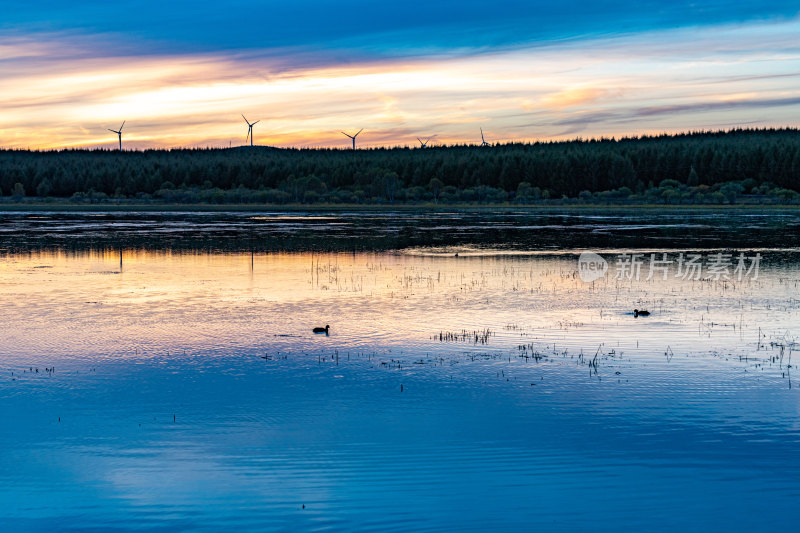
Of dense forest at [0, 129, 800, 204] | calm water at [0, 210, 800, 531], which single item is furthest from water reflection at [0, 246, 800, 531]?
dense forest at [0, 129, 800, 204]

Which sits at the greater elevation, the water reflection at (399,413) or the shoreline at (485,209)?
the shoreline at (485,209)

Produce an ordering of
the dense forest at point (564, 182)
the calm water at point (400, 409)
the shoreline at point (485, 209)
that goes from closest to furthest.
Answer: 1. the calm water at point (400, 409)
2. the shoreline at point (485, 209)
3. the dense forest at point (564, 182)

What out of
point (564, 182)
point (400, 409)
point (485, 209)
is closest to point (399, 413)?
point (400, 409)

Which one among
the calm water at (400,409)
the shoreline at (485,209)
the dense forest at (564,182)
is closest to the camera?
the calm water at (400,409)

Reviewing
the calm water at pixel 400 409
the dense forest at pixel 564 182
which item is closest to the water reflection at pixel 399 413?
the calm water at pixel 400 409

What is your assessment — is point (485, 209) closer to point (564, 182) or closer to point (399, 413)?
point (564, 182)

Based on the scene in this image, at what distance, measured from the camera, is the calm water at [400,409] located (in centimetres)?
848

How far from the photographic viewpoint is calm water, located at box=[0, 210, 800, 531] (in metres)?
8.48

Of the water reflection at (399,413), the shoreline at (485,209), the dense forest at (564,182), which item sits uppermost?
the dense forest at (564,182)

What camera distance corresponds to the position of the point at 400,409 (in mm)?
11930

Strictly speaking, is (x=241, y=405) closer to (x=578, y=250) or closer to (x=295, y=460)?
(x=295, y=460)

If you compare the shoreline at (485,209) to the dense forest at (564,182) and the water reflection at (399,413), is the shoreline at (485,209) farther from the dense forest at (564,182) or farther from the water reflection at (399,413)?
the water reflection at (399,413)

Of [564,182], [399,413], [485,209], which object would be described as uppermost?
[564,182]

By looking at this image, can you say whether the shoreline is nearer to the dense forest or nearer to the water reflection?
the dense forest
